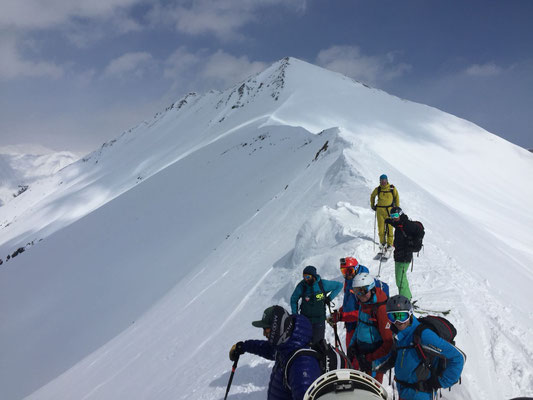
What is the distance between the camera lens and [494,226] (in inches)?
726

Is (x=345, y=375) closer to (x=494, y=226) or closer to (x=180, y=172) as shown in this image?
(x=494, y=226)

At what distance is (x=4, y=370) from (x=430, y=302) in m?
24.7

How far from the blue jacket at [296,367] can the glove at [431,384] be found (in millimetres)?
1308

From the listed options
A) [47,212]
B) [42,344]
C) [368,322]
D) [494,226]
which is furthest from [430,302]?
[47,212]

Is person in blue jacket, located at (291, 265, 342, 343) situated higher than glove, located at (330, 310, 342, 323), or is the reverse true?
person in blue jacket, located at (291, 265, 342, 343)

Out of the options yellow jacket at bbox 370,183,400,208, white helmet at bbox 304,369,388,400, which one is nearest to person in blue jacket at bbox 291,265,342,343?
white helmet at bbox 304,369,388,400

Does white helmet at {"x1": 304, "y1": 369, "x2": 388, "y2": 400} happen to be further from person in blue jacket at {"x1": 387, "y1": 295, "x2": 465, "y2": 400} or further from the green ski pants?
the green ski pants

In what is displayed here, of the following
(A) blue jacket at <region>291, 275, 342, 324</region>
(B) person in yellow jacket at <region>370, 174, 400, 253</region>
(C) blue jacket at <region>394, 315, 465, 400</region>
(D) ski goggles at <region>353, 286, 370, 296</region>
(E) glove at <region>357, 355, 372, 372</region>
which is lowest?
(E) glove at <region>357, 355, 372, 372</region>

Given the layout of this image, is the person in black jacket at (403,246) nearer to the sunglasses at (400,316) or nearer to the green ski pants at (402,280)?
the green ski pants at (402,280)

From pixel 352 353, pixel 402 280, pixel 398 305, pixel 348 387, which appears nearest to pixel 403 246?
pixel 402 280

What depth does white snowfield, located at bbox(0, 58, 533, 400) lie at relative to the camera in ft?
23.9

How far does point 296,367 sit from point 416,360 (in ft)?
4.85

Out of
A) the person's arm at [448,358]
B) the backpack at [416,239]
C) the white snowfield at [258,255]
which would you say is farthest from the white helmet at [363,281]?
the backpack at [416,239]

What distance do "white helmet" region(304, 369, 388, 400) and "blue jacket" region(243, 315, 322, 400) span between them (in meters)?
0.80
